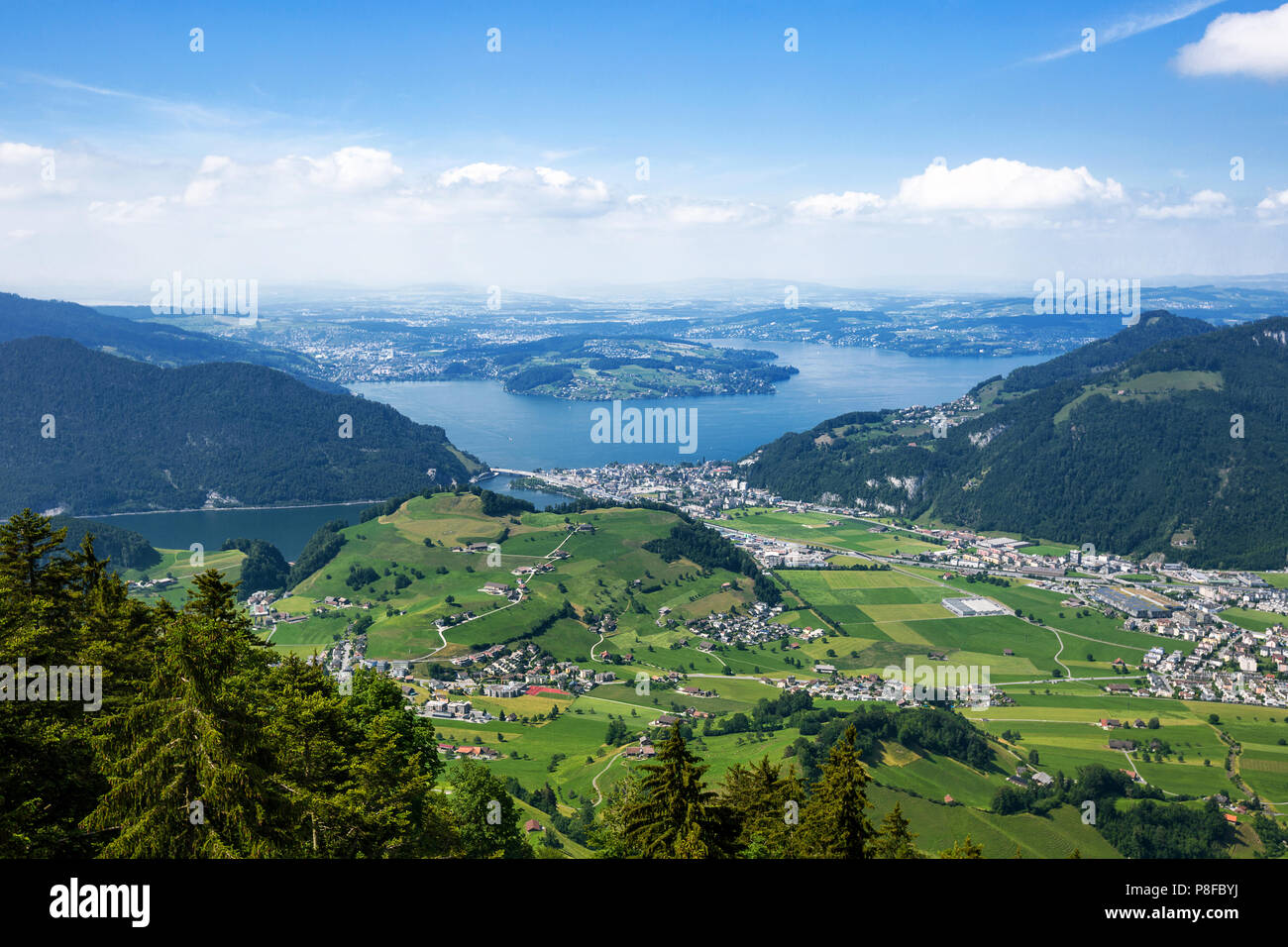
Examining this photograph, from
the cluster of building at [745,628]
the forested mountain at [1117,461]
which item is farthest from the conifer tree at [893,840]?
the forested mountain at [1117,461]

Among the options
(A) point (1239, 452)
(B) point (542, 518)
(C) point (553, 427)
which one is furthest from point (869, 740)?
(C) point (553, 427)

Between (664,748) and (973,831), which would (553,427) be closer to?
(973,831)

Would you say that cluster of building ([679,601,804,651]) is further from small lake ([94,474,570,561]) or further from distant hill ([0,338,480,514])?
distant hill ([0,338,480,514])

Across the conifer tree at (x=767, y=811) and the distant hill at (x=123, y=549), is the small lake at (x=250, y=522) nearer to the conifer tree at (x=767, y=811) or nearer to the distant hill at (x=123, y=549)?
the distant hill at (x=123, y=549)

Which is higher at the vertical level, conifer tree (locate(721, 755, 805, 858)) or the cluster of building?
conifer tree (locate(721, 755, 805, 858))

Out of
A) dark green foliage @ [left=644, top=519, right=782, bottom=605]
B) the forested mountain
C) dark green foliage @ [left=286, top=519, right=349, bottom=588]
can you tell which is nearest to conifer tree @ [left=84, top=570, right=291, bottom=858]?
dark green foliage @ [left=644, top=519, right=782, bottom=605]

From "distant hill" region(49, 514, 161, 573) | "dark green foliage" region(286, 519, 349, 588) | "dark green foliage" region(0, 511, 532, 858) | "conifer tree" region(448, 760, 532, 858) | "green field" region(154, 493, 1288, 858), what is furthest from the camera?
"distant hill" region(49, 514, 161, 573)
